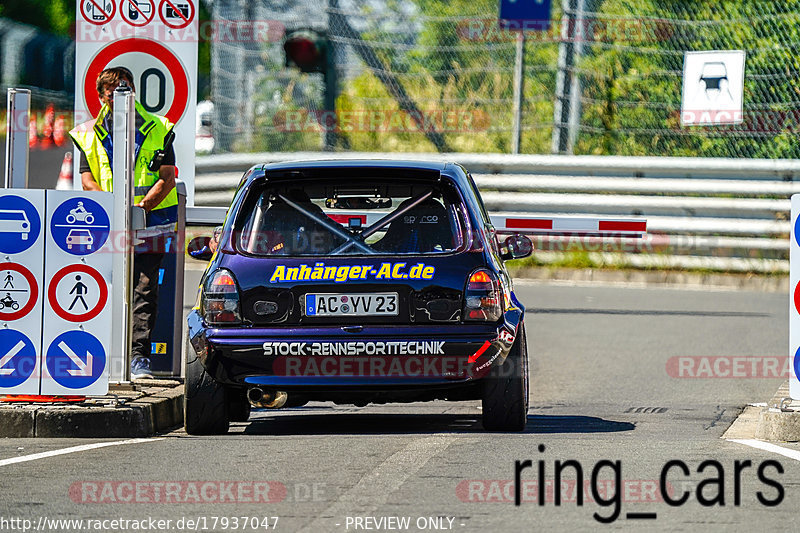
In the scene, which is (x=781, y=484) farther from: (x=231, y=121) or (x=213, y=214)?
(x=231, y=121)

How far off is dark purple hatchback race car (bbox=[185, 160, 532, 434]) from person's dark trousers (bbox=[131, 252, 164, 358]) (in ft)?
5.33

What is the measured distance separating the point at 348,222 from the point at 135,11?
116 inches

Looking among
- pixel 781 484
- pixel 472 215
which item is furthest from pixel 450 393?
pixel 781 484

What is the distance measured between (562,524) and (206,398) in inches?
108

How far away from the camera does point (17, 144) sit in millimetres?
8992

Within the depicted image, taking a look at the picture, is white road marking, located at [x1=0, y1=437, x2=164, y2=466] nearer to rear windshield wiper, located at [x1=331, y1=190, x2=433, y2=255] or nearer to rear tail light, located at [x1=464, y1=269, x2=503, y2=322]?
rear windshield wiper, located at [x1=331, y1=190, x2=433, y2=255]

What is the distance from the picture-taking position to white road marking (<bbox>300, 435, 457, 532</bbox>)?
20.2ft

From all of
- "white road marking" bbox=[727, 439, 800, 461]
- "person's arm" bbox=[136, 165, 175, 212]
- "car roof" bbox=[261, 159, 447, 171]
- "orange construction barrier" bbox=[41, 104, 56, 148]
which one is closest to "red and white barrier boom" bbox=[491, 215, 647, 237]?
"person's arm" bbox=[136, 165, 175, 212]

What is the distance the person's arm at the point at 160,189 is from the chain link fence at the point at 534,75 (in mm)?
9116

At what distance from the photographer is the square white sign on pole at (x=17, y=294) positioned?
8648 mm

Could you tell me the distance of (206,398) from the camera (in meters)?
8.34

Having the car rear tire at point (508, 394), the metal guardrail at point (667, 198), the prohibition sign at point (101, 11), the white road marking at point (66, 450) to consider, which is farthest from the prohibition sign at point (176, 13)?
the metal guardrail at point (667, 198)

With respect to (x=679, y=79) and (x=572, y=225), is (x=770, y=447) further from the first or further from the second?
(x=679, y=79)

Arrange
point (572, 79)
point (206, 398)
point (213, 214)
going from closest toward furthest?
point (206, 398) < point (213, 214) < point (572, 79)
